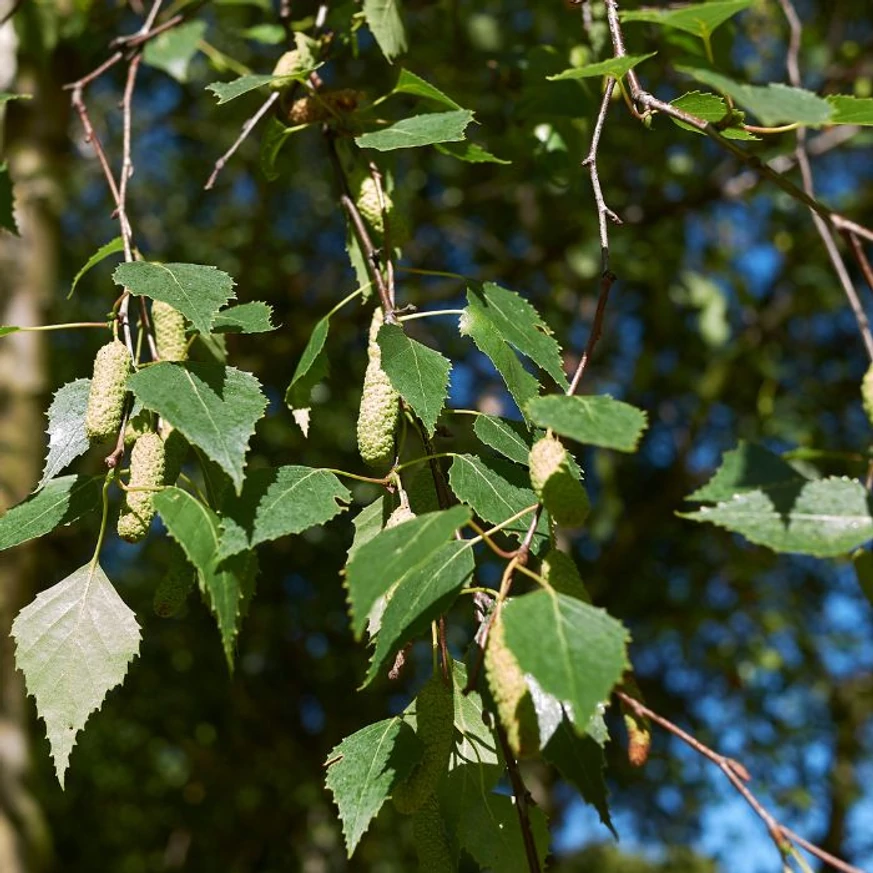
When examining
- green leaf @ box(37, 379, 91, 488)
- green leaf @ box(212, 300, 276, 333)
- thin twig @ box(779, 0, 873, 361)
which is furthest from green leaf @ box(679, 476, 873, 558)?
green leaf @ box(37, 379, 91, 488)

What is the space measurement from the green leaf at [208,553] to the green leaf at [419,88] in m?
0.52

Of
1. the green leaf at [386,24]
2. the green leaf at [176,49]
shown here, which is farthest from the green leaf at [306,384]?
the green leaf at [176,49]

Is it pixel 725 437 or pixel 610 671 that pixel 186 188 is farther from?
pixel 610 671

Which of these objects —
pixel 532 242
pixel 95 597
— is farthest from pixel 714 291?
pixel 95 597

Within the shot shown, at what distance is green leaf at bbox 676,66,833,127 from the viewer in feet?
2.15

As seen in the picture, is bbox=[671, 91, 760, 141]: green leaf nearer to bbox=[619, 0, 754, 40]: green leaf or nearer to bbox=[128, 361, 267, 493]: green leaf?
bbox=[619, 0, 754, 40]: green leaf

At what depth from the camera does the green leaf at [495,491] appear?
865mm

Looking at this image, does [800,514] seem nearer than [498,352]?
Yes

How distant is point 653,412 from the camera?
4.02 meters

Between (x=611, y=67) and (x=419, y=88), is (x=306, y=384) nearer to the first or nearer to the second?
(x=419, y=88)

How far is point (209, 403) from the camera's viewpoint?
827mm

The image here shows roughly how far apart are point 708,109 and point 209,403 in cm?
51

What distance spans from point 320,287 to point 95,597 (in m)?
3.07

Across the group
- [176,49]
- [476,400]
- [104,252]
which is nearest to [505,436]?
[104,252]
